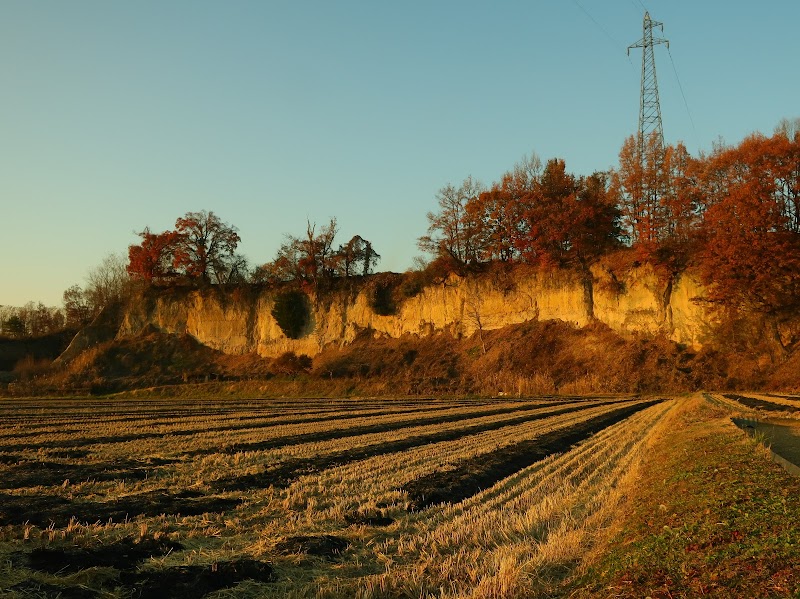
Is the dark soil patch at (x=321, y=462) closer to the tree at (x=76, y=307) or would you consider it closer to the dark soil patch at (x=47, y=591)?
the dark soil patch at (x=47, y=591)

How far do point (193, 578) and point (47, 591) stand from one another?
55.9 inches

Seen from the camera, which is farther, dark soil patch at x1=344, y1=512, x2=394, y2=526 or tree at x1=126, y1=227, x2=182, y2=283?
tree at x1=126, y1=227, x2=182, y2=283

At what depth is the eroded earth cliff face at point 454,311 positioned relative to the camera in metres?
56.3

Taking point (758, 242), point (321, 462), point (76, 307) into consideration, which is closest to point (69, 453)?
point (321, 462)

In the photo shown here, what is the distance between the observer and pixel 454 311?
2768 inches

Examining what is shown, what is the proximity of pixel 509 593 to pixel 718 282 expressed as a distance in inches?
1988

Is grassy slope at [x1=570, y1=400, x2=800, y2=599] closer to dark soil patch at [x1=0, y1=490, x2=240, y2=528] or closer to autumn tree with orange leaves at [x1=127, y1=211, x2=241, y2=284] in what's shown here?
dark soil patch at [x1=0, y1=490, x2=240, y2=528]

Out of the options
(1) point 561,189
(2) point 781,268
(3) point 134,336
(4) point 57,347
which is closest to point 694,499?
(2) point 781,268

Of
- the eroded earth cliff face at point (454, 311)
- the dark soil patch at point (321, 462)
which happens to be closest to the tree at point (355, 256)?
the eroded earth cliff face at point (454, 311)

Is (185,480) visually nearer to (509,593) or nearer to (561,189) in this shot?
(509,593)

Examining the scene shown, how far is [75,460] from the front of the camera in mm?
16078

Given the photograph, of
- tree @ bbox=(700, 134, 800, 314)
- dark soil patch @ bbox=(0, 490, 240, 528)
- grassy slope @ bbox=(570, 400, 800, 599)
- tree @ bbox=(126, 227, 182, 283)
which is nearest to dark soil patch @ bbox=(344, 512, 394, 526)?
dark soil patch @ bbox=(0, 490, 240, 528)

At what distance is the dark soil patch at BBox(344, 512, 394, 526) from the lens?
928 centimetres

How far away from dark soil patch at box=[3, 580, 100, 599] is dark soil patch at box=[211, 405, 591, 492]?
18.5 ft
